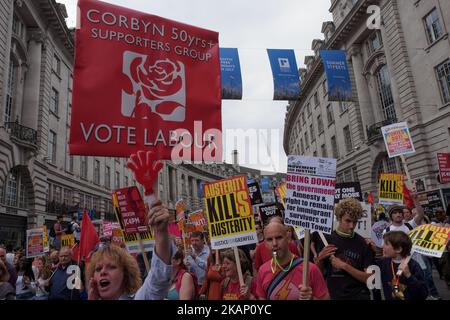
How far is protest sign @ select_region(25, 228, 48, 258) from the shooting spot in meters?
10.8

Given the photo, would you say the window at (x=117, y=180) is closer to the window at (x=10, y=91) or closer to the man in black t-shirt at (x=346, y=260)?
the window at (x=10, y=91)

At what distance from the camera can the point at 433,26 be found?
21250 millimetres

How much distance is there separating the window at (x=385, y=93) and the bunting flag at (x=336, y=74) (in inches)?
346

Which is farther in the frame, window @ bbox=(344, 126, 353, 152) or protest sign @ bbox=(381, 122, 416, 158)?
window @ bbox=(344, 126, 353, 152)

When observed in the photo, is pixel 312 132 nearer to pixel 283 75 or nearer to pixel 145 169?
pixel 283 75

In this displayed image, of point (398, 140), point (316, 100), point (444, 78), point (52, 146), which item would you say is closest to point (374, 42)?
point (444, 78)

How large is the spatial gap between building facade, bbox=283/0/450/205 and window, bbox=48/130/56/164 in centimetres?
2210

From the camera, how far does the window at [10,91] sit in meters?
22.9

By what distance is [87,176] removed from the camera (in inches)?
1355

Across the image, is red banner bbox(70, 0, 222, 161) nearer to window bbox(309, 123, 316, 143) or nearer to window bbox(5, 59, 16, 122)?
window bbox(5, 59, 16, 122)

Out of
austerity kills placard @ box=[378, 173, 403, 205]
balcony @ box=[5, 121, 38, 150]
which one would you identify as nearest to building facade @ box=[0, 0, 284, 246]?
balcony @ box=[5, 121, 38, 150]

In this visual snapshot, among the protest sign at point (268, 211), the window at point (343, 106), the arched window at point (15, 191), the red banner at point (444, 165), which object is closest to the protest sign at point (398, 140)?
the protest sign at point (268, 211)
